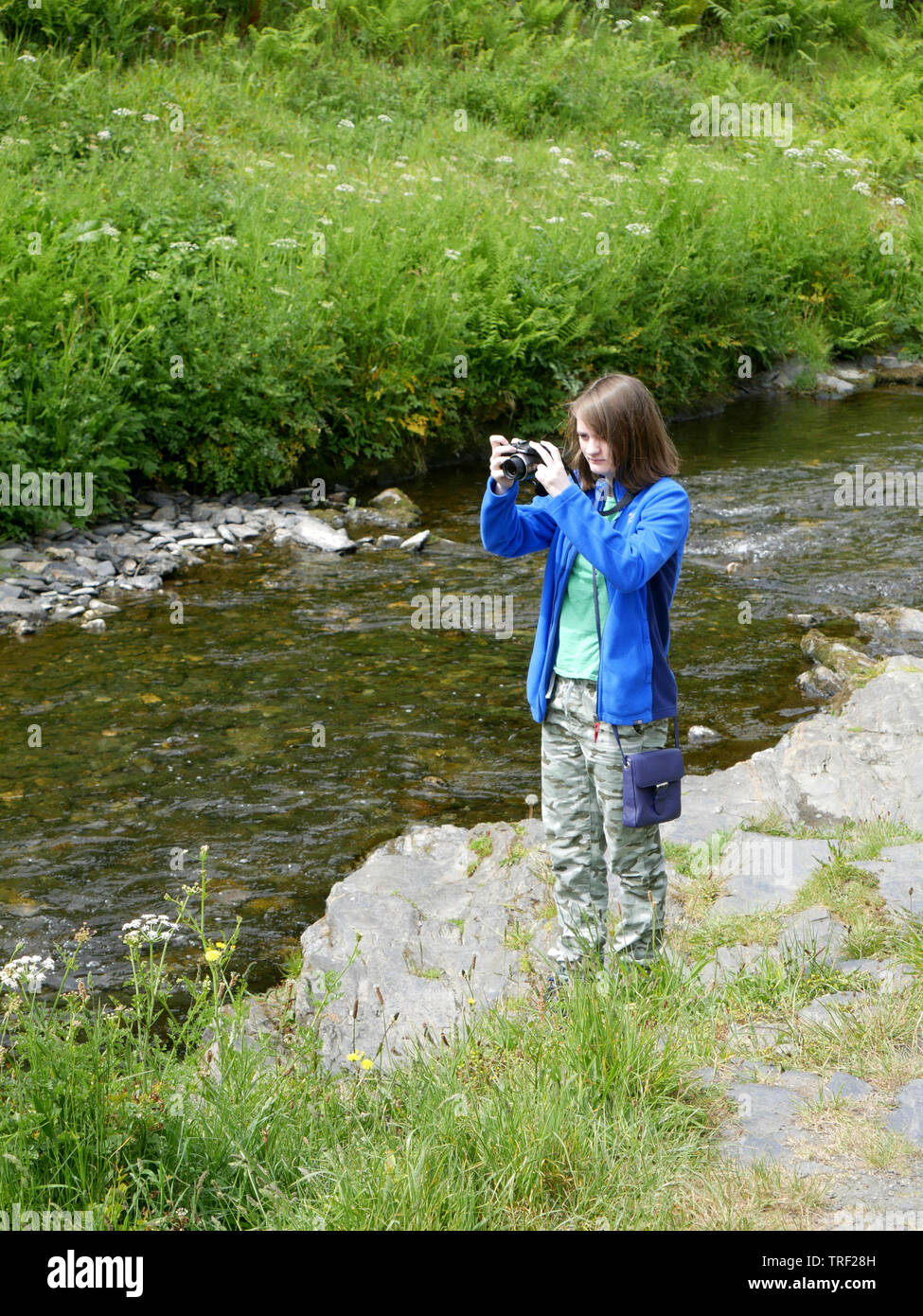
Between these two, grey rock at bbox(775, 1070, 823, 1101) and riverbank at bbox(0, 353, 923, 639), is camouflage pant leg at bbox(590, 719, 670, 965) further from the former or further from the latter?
riverbank at bbox(0, 353, 923, 639)

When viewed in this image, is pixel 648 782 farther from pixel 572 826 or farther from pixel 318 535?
pixel 318 535

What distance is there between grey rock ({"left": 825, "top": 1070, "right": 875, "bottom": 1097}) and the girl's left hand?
1.90 meters

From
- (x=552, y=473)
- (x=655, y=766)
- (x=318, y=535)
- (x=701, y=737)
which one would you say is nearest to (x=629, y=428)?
(x=552, y=473)

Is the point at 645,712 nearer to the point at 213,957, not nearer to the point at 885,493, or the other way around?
the point at 213,957

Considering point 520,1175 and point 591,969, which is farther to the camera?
point 591,969

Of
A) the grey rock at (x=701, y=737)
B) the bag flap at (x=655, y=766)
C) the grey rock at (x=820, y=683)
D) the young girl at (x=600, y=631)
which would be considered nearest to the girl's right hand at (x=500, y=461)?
the young girl at (x=600, y=631)

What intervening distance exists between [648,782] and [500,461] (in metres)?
1.17

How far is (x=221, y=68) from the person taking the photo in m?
18.2

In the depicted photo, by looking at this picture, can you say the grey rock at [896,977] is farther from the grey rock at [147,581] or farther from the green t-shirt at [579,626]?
the grey rock at [147,581]

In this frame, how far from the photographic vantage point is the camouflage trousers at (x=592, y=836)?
3982 millimetres

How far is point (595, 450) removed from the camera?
3.88 metres

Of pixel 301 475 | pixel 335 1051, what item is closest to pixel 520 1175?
pixel 335 1051

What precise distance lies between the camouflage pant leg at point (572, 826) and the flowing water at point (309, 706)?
1.61 meters

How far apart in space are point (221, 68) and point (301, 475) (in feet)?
31.2
